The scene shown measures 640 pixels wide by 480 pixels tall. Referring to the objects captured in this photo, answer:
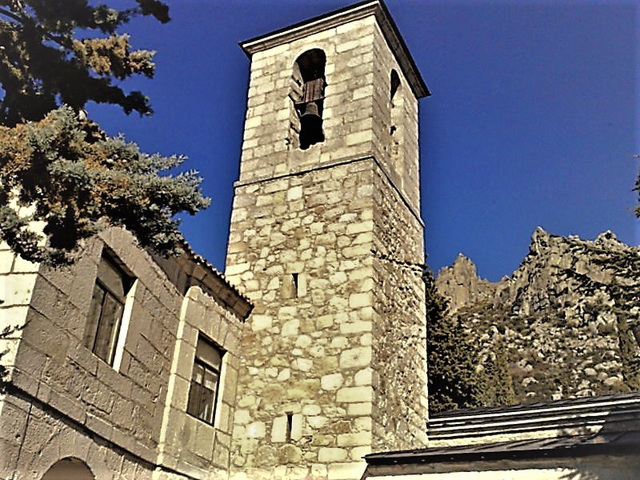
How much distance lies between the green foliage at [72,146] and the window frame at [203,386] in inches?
148

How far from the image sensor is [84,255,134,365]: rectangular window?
19.9ft

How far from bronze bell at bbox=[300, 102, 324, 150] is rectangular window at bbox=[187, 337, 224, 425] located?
3.93m

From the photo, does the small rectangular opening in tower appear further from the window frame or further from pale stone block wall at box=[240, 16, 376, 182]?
pale stone block wall at box=[240, 16, 376, 182]

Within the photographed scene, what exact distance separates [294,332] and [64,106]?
5.07 m

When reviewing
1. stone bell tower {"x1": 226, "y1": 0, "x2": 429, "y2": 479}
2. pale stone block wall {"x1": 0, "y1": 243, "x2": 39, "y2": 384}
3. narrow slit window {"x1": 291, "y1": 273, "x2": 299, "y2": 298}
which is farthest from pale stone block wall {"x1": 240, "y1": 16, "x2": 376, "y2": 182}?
pale stone block wall {"x1": 0, "y1": 243, "x2": 39, "y2": 384}

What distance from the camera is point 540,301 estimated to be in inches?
1882

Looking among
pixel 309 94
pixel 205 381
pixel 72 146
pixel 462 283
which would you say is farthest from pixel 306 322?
pixel 462 283

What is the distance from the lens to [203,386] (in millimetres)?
7922

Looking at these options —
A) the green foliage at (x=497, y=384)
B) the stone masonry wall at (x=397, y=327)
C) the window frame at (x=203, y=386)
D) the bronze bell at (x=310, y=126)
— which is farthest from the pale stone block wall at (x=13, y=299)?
the green foliage at (x=497, y=384)

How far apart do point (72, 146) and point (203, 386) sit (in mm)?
4607

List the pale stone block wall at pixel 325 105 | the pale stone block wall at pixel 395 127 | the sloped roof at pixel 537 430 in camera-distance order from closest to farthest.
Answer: the sloped roof at pixel 537 430
the pale stone block wall at pixel 325 105
the pale stone block wall at pixel 395 127

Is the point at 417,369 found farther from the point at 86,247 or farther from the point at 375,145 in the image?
the point at 86,247

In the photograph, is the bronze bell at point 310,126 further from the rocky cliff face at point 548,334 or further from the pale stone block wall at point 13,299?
the rocky cliff face at point 548,334

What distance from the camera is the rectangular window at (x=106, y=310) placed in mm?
6074
